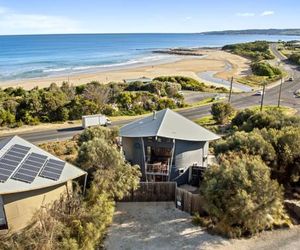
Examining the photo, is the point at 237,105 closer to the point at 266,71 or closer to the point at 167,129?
the point at 167,129

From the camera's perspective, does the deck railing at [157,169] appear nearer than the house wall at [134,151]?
Yes

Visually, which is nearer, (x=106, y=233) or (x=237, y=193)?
(x=237, y=193)

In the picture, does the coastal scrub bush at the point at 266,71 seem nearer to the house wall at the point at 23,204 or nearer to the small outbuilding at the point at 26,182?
the small outbuilding at the point at 26,182

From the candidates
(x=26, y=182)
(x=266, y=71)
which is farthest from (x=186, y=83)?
(x=26, y=182)

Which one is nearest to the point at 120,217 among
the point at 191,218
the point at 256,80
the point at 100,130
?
the point at 191,218

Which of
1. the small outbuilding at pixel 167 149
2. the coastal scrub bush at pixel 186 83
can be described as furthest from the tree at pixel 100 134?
the coastal scrub bush at pixel 186 83

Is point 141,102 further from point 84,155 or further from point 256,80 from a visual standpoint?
point 256,80
